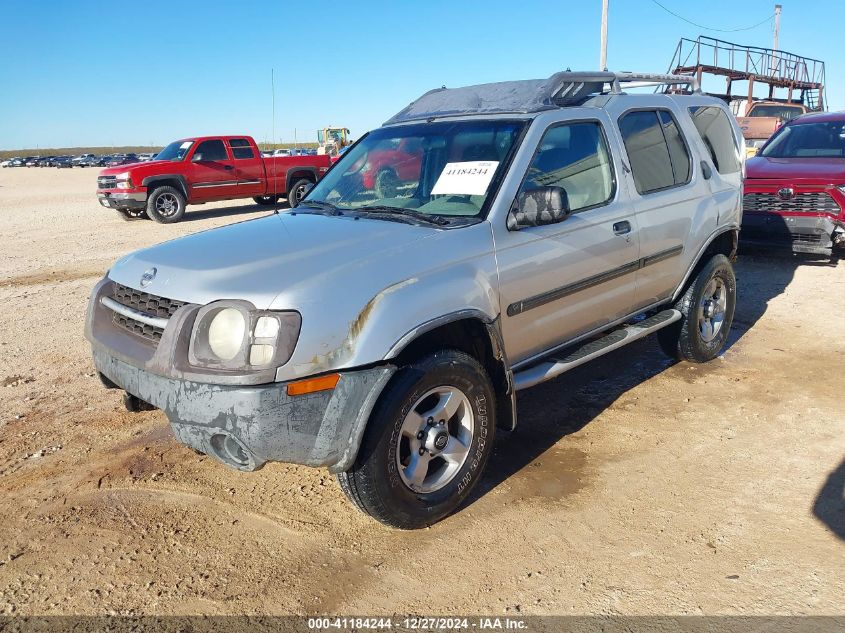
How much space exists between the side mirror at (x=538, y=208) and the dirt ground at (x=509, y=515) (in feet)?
4.40

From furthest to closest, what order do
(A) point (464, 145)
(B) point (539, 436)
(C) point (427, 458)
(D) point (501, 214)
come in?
1. (B) point (539, 436)
2. (A) point (464, 145)
3. (D) point (501, 214)
4. (C) point (427, 458)

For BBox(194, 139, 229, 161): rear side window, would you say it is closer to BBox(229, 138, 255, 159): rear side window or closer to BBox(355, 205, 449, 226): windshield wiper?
BBox(229, 138, 255, 159): rear side window

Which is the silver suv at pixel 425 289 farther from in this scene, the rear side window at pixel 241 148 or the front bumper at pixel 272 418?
the rear side window at pixel 241 148

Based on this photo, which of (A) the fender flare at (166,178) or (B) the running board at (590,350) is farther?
(A) the fender flare at (166,178)

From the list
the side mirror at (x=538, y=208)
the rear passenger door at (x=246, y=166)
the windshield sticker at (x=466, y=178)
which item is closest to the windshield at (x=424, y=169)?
the windshield sticker at (x=466, y=178)

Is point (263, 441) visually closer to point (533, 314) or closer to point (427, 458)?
point (427, 458)

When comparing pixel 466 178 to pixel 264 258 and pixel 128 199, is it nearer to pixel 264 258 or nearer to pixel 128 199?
pixel 264 258

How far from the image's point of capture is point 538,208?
3461 mm

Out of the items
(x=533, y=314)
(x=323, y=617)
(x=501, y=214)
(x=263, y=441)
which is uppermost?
(x=501, y=214)

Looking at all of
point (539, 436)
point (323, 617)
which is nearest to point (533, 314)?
point (539, 436)

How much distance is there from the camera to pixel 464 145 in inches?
154

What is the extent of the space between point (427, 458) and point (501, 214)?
4.13 ft

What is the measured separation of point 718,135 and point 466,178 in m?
2.78

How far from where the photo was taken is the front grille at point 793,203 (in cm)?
819
